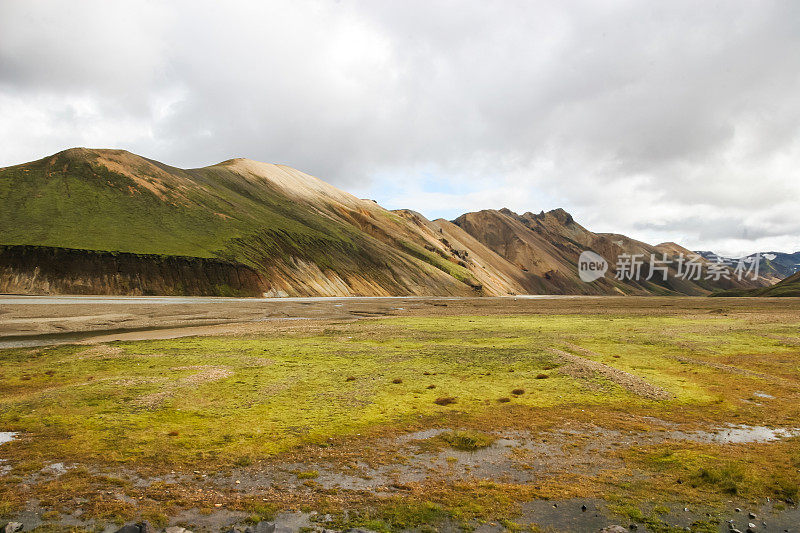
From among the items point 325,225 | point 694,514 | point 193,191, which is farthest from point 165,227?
point 694,514

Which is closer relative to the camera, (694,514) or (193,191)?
(694,514)

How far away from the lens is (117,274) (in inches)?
3989

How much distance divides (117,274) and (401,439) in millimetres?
109344

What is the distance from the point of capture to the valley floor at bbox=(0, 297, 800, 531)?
919cm

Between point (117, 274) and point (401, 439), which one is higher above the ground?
point (117, 274)

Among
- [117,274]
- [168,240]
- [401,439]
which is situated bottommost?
[401,439]

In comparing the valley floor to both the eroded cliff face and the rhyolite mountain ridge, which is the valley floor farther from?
the rhyolite mountain ridge

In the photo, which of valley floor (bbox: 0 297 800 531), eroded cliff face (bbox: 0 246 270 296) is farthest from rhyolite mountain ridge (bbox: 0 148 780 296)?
valley floor (bbox: 0 297 800 531)

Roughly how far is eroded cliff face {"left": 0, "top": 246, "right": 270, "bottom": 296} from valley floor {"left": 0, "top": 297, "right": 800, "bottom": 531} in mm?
80900

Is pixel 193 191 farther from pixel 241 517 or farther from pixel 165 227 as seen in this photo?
pixel 241 517

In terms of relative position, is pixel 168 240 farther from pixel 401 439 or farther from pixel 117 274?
pixel 401 439

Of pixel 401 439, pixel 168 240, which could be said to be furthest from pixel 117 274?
pixel 401 439

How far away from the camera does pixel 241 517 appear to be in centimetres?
889

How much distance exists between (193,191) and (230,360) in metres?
151
